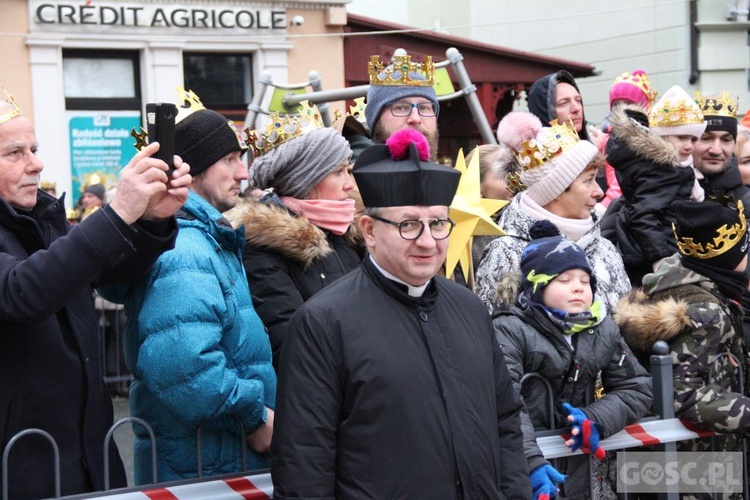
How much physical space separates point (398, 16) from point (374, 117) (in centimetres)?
1932

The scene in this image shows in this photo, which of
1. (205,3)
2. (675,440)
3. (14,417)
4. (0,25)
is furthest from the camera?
(205,3)

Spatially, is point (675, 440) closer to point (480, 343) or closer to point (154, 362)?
point (480, 343)

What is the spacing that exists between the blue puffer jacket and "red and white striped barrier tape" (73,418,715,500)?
103 millimetres

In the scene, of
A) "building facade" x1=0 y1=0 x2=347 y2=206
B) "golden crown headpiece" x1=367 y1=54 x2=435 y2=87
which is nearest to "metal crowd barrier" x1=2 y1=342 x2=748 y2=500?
"golden crown headpiece" x1=367 y1=54 x2=435 y2=87

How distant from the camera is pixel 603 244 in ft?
16.2

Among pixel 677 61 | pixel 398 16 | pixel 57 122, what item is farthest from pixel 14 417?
pixel 398 16

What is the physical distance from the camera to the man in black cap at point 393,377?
10.7ft

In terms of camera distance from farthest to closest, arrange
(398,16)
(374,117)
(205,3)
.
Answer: (398,16) → (205,3) → (374,117)

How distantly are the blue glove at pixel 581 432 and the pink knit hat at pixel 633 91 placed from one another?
3.03 meters

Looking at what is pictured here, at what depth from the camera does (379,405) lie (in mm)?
3287

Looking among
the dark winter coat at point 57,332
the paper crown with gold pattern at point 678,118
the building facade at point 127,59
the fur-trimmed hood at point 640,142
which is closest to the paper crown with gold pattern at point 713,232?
the fur-trimmed hood at point 640,142

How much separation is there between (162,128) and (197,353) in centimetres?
71

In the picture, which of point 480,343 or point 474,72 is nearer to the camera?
point 480,343

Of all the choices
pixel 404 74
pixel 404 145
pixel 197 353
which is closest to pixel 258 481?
pixel 197 353
